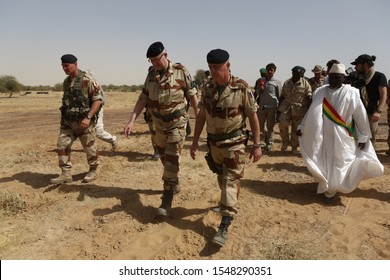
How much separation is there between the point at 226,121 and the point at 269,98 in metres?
4.40

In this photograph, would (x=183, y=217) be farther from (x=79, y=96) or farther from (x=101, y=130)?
(x=101, y=130)

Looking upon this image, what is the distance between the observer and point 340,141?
15.3 feet

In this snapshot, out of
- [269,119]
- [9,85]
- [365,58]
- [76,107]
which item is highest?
[9,85]

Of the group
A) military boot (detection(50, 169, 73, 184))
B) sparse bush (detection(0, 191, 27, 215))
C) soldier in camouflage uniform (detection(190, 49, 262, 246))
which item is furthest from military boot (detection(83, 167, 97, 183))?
soldier in camouflage uniform (detection(190, 49, 262, 246))

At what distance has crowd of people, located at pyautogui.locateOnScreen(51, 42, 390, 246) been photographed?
3.59 metres

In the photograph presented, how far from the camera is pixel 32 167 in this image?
6.58 metres

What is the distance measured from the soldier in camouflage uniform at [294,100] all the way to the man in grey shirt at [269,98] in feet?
0.93

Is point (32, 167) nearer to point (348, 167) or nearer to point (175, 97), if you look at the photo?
point (175, 97)

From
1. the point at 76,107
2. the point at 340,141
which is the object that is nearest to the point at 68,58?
the point at 76,107

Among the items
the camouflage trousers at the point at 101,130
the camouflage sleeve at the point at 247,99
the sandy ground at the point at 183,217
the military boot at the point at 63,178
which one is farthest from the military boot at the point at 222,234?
the camouflage trousers at the point at 101,130

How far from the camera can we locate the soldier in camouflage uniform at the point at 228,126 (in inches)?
139

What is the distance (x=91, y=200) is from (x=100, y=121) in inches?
114

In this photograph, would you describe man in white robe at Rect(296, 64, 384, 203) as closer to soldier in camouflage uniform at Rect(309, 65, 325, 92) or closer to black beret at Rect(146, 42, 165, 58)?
black beret at Rect(146, 42, 165, 58)

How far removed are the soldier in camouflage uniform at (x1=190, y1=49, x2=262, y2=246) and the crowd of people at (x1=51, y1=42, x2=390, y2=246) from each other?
0.04 ft
